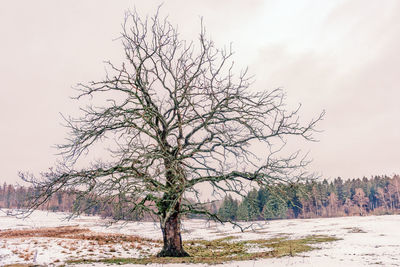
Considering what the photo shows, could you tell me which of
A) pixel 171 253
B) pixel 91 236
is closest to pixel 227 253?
pixel 171 253

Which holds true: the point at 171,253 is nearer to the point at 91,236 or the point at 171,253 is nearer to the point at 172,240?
the point at 172,240

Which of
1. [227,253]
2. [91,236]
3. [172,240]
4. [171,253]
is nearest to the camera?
[171,253]

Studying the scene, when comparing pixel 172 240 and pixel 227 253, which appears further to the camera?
pixel 227 253

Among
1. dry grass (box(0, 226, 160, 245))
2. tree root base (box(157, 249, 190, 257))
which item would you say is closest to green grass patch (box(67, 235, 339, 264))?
tree root base (box(157, 249, 190, 257))

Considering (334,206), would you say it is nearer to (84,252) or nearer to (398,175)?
(398,175)

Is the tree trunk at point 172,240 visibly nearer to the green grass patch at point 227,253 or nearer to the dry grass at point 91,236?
the green grass patch at point 227,253

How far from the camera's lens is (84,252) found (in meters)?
16.0

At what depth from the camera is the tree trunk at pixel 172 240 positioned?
13.7m

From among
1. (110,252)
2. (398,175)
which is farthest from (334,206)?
(110,252)

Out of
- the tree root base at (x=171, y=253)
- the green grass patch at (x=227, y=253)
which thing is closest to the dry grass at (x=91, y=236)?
the green grass patch at (x=227, y=253)

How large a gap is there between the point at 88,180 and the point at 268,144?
8052 millimetres

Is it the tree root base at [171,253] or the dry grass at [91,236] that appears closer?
the tree root base at [171,253]

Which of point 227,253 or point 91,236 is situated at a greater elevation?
point 227,253

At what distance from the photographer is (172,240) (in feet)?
45.3
